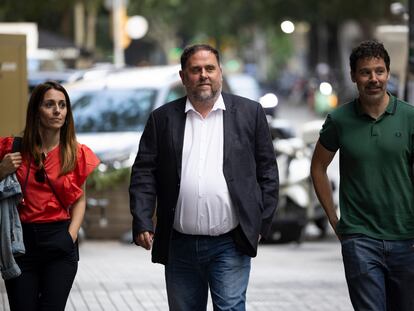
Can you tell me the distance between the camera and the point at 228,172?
677cm

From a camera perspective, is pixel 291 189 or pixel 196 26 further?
pixel 196 26

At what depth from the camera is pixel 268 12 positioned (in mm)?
64000

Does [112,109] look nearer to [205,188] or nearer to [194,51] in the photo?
[194,51]

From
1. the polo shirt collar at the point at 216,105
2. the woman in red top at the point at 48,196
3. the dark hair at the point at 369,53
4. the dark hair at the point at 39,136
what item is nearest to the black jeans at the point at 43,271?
the woman in red top at the point at 48,196

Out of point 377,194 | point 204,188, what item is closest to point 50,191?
point 204,188

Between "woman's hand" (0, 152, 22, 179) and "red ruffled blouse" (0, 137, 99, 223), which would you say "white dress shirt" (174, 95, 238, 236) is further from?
"woman's hand" (0, 152, 22, 179)

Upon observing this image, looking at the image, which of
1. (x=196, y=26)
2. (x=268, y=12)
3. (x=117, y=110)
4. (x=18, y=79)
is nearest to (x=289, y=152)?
(x=117, y=110)

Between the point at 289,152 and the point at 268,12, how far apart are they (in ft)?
152

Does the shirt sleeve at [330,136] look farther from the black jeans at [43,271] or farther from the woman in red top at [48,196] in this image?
the black jeans at [43,271]

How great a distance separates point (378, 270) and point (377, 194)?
0.37 meters

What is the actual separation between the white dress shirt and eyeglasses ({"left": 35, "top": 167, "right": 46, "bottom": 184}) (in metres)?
0.75

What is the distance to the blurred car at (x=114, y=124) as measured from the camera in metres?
17.4

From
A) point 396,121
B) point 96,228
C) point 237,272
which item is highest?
point 396,121

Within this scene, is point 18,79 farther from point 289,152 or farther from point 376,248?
point 376,248
